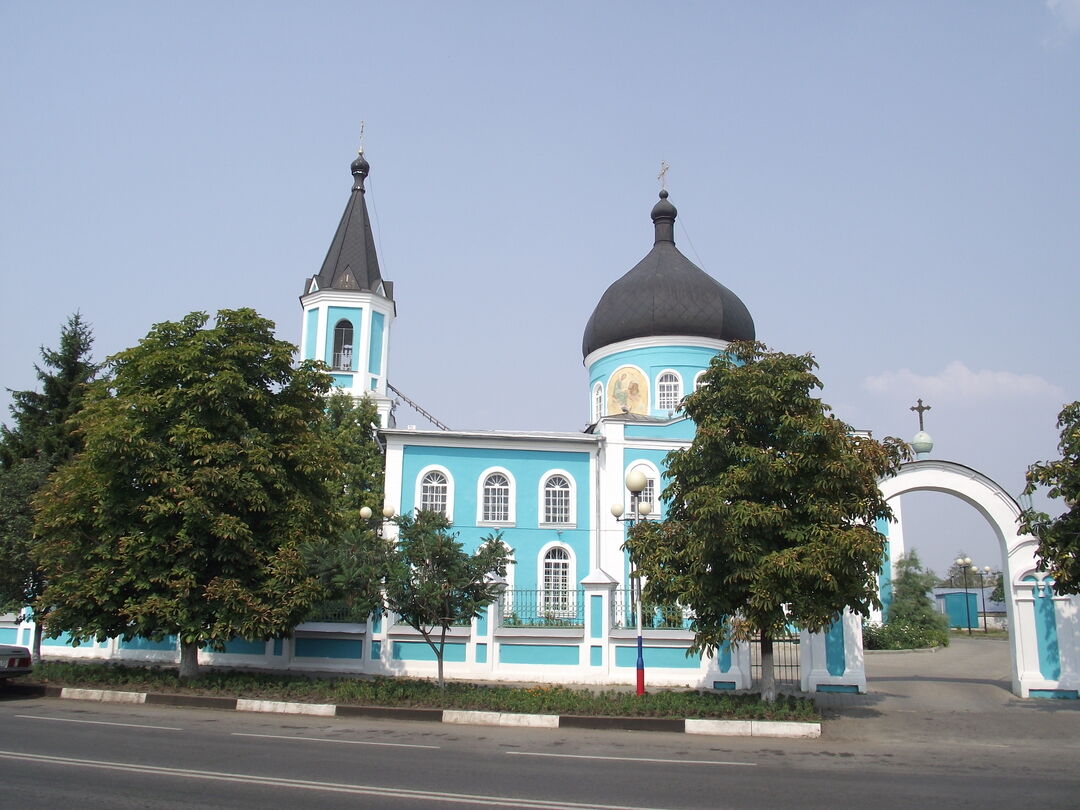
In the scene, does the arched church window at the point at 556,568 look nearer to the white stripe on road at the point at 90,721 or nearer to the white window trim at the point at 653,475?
the white window trim at the point at 653,475

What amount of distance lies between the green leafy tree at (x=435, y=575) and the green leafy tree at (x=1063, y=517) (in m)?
8.72

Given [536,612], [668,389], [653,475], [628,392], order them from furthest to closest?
[628,392], [668,389], [653,475], [536,612]

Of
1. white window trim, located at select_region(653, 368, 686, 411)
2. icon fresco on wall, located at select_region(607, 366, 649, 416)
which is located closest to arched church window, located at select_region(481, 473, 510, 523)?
icon fresco on wall, located at select_region(607, 366, 649, 416)

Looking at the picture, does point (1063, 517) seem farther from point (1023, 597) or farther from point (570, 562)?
point (570, 562)

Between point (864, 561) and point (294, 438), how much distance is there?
10.1 meters

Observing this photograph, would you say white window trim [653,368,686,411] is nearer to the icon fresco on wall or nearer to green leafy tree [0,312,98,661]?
the icon fresco on wall

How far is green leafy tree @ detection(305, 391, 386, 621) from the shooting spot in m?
13.9

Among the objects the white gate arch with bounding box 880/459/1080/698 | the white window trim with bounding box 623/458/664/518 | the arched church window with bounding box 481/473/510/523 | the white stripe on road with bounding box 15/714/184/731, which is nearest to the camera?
the white stripe on road with bounding box 15/714/184/731

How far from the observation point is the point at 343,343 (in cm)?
2898

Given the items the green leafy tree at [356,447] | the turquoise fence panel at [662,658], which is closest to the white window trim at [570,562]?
the green leafy tree at [356,447]

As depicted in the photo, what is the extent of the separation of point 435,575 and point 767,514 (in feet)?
17.6

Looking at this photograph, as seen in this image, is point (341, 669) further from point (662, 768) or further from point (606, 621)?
point (662, 768)

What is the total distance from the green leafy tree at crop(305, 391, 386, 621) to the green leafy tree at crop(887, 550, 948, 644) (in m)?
19.1

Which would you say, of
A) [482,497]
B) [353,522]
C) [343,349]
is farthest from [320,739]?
[343,349]
